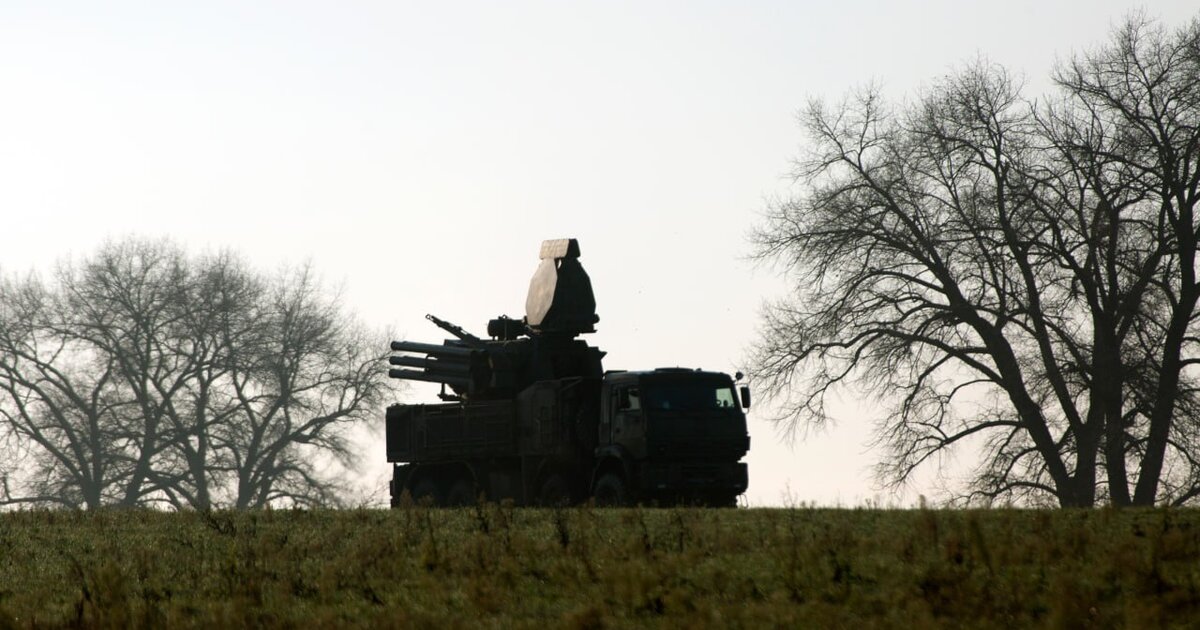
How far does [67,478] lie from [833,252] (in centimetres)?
3433

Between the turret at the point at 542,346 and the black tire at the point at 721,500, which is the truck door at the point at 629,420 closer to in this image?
the black tire at the point at 721,500

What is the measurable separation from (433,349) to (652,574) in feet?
59.2

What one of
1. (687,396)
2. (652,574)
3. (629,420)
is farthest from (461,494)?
(652,574)

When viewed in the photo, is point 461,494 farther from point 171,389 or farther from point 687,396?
point 171,389

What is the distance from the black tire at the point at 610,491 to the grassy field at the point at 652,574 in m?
6.09

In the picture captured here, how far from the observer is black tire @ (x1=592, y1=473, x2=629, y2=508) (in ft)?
93.6

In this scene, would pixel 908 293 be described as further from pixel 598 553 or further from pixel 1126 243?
pixel 598 553

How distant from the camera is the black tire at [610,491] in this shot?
1123 inches

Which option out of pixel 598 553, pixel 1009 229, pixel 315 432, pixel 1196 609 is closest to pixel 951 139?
pixel 1009 229

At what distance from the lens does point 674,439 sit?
28.3 metres

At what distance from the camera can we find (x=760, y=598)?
53.1 ft

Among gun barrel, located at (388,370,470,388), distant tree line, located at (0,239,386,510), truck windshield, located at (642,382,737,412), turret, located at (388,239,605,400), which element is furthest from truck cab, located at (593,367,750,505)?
distant tree line, located at (0,239,386,510)

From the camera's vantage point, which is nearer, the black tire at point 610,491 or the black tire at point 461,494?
the black tire at point 610,491

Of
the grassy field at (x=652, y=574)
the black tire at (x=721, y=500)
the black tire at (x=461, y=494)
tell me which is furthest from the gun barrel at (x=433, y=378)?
the grassy field at (x=652, y=574)
